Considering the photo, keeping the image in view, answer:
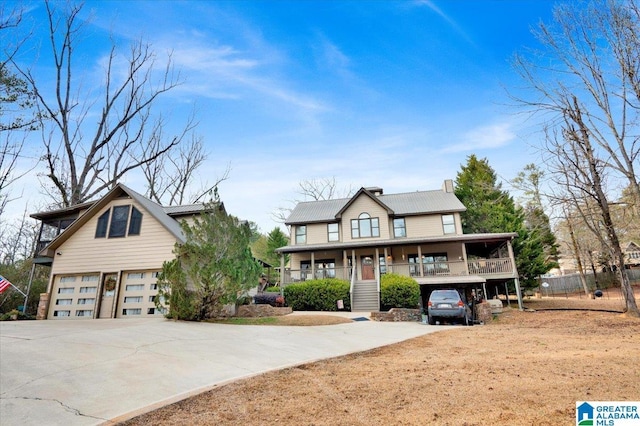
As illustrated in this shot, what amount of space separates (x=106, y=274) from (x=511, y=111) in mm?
18341

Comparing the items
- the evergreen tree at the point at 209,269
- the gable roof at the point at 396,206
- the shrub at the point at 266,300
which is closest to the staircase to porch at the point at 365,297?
the shrub at the point at 266,300

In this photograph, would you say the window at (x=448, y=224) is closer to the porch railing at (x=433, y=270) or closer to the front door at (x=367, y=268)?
the porch railing at (x=433, y=270)

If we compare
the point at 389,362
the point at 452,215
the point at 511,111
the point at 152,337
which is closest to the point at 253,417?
the point at 389,362

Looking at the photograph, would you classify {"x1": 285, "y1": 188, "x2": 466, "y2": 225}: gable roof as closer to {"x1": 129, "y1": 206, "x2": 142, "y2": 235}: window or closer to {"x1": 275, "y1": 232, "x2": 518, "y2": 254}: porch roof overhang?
{"x1": 275, "y1": 232, "x2": 518, "y2": 254}: porch roof overhang

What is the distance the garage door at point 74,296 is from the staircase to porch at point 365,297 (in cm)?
1267

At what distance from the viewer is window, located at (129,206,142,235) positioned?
49.4 ft

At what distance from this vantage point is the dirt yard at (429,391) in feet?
10.9

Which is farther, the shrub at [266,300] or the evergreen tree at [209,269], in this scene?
the shrub at [266,300]

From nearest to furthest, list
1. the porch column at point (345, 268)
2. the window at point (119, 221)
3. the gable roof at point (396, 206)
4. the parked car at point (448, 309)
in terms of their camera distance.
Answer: the parked car at point (448, 309) → the window at point (119, 221) → the porch column at point (345, 268) → the gable roof at point (396, 206)

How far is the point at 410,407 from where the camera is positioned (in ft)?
11.7

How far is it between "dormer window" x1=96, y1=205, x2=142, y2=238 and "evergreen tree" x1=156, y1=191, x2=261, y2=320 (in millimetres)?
4256

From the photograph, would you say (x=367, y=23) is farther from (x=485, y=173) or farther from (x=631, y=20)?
(x=485, y=173)

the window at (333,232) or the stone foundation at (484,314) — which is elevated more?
the window at (333,232)

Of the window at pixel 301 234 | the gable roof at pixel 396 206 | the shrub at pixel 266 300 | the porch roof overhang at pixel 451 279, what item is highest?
the gable roof at pixel 396 206
